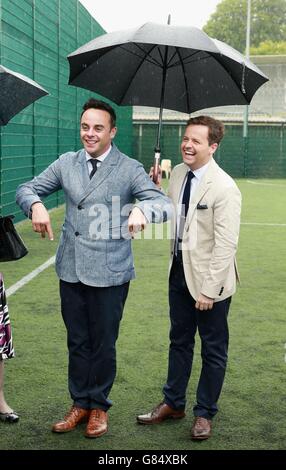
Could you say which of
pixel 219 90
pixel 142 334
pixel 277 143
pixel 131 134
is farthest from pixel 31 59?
pixel 277 143

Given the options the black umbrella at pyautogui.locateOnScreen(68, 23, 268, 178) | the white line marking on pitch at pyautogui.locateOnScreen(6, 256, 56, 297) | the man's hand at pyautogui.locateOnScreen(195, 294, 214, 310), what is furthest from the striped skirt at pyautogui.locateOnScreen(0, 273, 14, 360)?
the white line marking on pitch at pyautogui.locateOnScreen(6, 256, 56, 297)

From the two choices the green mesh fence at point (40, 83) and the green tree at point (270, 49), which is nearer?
the green mesh fence at point (40, 83)

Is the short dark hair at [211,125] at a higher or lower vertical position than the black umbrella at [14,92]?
lower

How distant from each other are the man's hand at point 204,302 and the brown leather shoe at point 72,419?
2.98 ft

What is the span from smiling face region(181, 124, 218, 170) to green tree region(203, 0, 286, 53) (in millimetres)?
77449

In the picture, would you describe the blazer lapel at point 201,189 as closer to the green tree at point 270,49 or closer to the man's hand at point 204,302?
the man's hand at point 204,302

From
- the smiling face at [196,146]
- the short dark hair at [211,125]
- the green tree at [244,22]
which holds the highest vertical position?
the green tree at [244,22]

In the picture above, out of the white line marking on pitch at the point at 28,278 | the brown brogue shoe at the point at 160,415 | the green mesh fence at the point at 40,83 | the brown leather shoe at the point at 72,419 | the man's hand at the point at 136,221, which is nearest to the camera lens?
the man's hand at the point at 136,221

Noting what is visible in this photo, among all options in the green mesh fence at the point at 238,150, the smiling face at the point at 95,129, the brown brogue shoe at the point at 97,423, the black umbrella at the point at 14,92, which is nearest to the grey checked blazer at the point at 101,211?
the smiling face at the point at 95,129

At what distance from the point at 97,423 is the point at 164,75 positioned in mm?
2090

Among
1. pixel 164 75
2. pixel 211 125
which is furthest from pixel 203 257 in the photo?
pixel 164 75

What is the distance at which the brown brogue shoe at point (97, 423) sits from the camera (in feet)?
13.9
